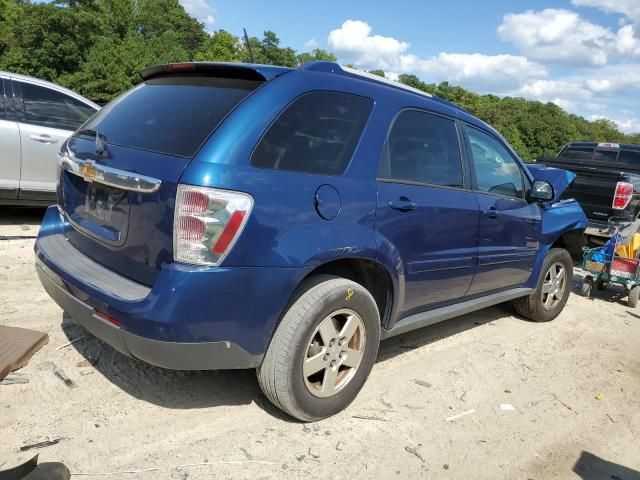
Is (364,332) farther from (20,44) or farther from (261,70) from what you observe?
(20,44)

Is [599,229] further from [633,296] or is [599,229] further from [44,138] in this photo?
[44,138]


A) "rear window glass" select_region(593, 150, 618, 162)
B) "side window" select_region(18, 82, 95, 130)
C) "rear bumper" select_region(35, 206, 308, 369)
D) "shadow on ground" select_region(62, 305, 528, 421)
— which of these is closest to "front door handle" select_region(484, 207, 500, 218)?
"rear bumper" select_region(35, 206, 308, 369)

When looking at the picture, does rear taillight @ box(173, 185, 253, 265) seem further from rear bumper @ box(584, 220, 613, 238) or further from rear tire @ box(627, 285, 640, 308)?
rear bumper @ box(584, 220, 613, 238)

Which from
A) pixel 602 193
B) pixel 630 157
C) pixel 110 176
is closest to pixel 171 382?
pixel 110 176

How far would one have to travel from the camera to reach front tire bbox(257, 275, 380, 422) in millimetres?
2752

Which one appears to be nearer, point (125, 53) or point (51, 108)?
point (51, 108)

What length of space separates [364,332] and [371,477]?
0.79m

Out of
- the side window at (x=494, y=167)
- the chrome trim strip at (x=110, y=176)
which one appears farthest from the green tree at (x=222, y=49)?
the chrome trim strip at (x=110, y=176)

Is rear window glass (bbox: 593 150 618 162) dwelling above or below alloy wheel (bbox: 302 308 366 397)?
above

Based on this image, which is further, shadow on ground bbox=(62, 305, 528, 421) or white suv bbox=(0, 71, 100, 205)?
white suv bbox=(0, 71, 100, 205)

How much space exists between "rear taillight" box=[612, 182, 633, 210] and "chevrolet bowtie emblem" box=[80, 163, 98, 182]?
22.1 ft

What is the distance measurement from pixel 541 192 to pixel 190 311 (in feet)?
10.9

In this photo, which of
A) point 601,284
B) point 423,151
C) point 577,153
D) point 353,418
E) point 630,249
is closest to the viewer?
point 353,418

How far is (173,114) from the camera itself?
2.89m
